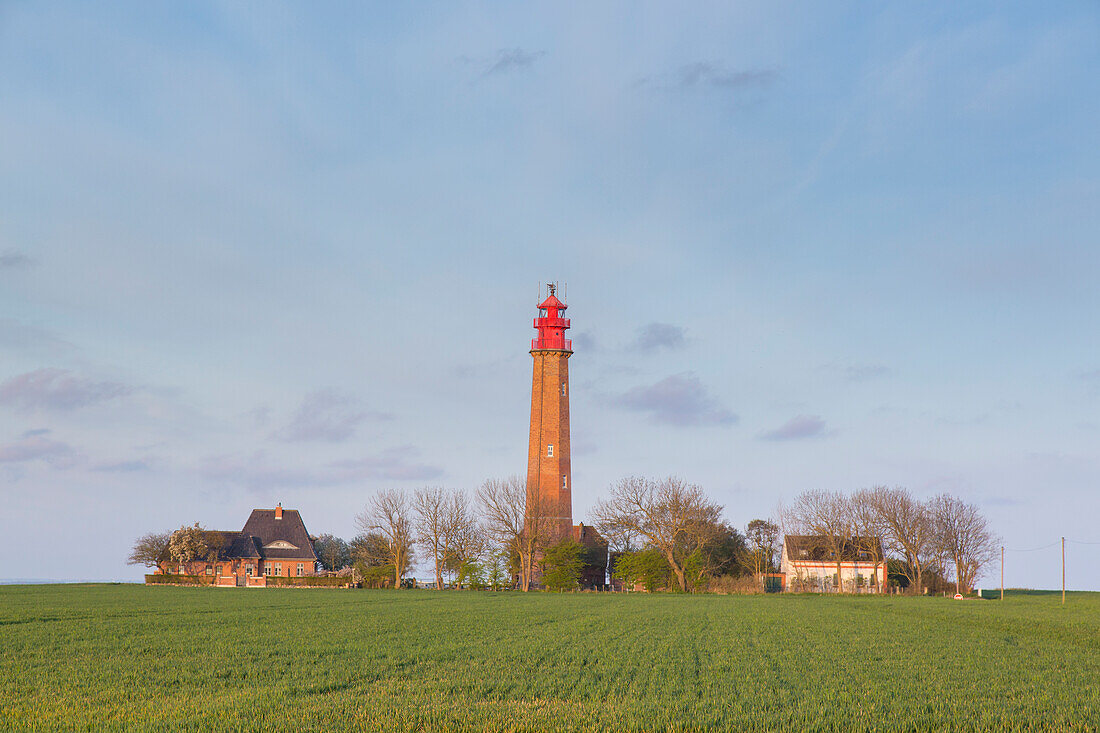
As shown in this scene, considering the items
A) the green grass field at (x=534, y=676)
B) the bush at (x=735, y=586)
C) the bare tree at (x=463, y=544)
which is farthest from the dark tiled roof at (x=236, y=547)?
the green grass field at (x=534, y=676)

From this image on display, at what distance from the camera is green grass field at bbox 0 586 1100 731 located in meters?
13.2

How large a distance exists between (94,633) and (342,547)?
91.9m

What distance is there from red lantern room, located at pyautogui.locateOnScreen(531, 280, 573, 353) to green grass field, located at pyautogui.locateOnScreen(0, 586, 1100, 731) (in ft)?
178

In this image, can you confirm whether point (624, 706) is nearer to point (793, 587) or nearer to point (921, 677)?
point (921, 677)

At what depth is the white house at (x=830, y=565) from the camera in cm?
8750

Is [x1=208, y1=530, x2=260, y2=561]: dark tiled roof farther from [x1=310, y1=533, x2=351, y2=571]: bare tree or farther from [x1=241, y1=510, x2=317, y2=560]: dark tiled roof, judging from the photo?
[x1=310, y1=533, x2=351, y2=571]: bare tree

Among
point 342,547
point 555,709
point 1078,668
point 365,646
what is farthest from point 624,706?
point 342,547

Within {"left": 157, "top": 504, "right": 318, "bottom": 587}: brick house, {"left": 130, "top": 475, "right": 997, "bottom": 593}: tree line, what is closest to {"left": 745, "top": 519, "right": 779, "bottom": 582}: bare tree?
{"left": 130, "top": 475, "right": 997, "bottom": 593}: tree line

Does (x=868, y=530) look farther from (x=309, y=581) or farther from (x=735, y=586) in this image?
(x=309, y=581)

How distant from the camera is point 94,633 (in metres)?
27.0

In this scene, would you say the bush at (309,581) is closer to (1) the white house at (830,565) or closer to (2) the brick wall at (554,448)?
(2) the brick wall at (554,448)

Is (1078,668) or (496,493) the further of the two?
(496,493)

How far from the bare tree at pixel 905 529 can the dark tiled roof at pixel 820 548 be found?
1.78m

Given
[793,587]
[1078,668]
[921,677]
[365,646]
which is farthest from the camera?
[793,587]
